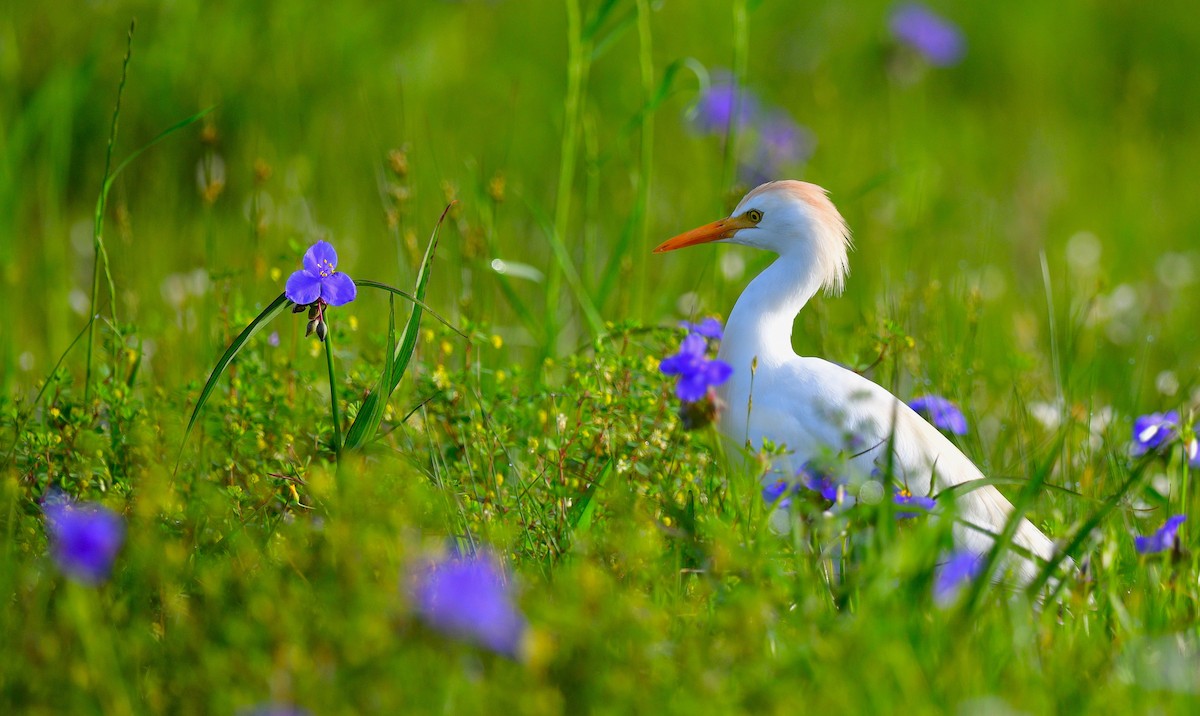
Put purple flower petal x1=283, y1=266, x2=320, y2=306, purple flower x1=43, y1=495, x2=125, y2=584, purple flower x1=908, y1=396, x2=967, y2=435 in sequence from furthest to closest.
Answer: purple flower x1=908, y1=396, x2=967, y2=435, purple flower petal x1=283, y1=266, x2=320, y2=306, purple flower x1=43, y1=495, x2=125, y2=584

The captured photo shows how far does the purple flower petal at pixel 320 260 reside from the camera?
2105 mm

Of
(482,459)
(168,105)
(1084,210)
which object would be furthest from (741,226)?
(1084,210)

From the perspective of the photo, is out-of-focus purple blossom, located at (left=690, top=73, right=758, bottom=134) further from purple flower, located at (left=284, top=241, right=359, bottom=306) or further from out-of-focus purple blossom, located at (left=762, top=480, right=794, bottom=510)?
purple flower, located at (left=284, top=241, right=359, bottom=306)

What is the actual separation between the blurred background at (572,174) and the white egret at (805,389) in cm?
22

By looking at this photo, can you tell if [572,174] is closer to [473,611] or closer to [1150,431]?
[1150,431]

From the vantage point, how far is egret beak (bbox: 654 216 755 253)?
315cm

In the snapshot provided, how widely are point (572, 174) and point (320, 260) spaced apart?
1.75 metres

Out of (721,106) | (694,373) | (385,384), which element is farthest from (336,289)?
(721,106)

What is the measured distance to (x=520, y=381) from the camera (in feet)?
9.75

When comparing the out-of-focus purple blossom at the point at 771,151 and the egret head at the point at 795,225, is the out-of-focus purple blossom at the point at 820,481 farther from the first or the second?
the out-of-focus purple blossom at the point at 771,151

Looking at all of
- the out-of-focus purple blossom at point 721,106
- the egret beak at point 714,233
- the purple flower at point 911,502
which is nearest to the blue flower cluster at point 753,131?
the out-of-focus purple blossom at point 721,106

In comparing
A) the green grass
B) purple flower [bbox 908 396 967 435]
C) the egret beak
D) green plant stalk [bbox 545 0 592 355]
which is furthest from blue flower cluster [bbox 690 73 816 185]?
purple flower [bbox 908 396 967 435]

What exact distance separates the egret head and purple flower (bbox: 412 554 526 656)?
164cm

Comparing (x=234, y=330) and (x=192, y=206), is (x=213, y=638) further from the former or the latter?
(x=192, y=206)
